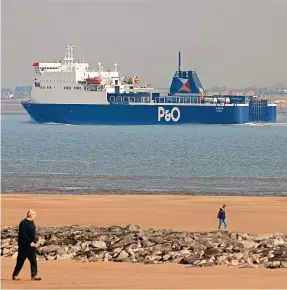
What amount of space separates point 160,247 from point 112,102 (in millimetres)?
78476

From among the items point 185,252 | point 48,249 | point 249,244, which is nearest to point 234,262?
point 185,252

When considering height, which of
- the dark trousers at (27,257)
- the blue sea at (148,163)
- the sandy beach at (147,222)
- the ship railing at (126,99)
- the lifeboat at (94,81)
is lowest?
the blue sea at (148,163)

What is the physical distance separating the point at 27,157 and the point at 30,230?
39.8 metres

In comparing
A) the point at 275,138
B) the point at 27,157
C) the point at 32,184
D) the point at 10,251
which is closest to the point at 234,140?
the point at 275,138

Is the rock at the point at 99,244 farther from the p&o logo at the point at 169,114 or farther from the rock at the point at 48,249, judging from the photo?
the p&o logo at the point at 169,114

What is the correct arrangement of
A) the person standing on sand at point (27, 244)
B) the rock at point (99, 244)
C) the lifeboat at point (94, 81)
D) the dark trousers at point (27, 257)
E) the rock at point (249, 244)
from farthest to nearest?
1. the lifeboat at point (94, 81)
2. the rock at point (99, 244)
3. the rock at point (249, 244)
4. the dark trousers at point (27, 257)
5. the person standing on sand at point (27, 244)

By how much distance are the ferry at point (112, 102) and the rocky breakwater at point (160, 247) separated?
76.6 metres

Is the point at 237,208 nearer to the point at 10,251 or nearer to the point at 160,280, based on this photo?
the point at 10,251

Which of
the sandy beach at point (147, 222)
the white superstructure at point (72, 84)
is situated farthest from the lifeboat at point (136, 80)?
the sandy beach at point (147, 222)

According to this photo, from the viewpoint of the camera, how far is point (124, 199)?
2692 cm

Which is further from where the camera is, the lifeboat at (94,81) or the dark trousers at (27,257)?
the lifeboat at (94,81)

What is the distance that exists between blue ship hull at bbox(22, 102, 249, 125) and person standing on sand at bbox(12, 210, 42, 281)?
81027mm

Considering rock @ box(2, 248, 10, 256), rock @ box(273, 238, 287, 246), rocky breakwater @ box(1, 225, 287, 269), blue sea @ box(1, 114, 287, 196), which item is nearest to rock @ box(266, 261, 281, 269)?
rocky breakwater @ box(1, 225, 287, 269)

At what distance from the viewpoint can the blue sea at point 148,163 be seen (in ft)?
105
